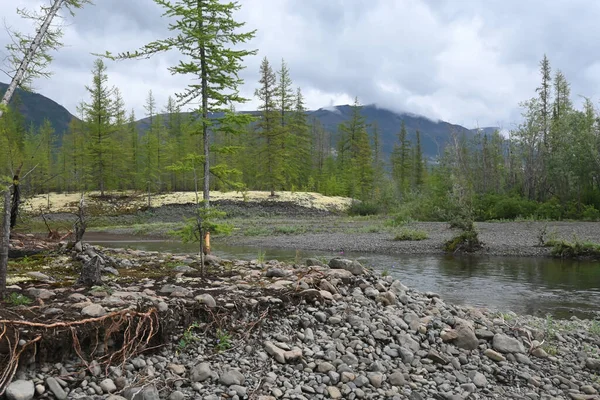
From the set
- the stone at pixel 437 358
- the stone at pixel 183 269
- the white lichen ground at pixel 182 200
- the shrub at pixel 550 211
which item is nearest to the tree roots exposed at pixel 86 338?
the stone at pixel 183 269

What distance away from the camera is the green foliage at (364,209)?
43906 mm

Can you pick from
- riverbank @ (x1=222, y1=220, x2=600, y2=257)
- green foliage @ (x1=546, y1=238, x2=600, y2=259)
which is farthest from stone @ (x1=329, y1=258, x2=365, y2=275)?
green foliage @ (x1=546, y1=238, x2=600, y2=259)

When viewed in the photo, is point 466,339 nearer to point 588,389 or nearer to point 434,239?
point 588,389

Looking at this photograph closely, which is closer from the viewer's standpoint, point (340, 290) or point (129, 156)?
point (340, 290)

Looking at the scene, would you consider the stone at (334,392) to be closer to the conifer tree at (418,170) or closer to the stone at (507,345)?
the stone at (507,345)

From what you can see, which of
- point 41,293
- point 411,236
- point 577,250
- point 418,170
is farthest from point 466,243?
point 418,170

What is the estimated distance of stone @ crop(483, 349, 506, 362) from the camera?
5.85 metres

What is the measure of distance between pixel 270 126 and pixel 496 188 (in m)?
22.9

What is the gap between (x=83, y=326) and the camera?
4.32m

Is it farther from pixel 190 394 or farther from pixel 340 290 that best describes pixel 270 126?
pixel 190 394

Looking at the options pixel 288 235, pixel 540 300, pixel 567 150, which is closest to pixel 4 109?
pixel 540 300

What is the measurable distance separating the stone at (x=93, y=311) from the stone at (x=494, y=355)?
484cm

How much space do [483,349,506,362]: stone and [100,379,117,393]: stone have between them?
15.2 ft

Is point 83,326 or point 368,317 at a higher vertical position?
point 83,326
